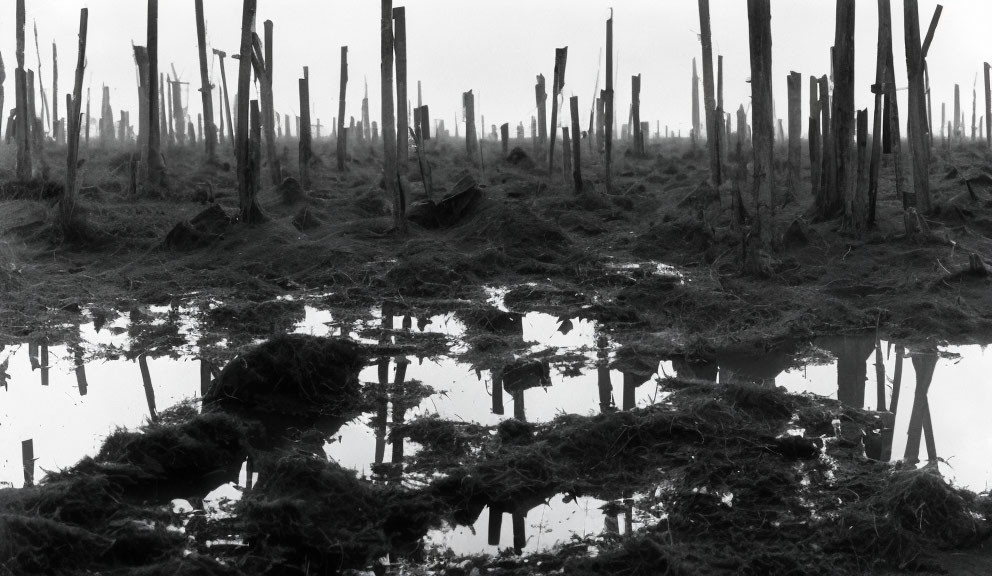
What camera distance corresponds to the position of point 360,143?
37125mm

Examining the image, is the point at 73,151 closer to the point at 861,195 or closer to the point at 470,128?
the point at 861,195

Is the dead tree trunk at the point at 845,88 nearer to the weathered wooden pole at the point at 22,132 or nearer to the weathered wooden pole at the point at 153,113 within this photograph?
the weathered wooden pole at the point at 153,113

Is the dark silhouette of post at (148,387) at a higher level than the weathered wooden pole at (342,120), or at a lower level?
lower

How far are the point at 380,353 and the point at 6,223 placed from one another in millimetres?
9516

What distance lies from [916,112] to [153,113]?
43.0ft

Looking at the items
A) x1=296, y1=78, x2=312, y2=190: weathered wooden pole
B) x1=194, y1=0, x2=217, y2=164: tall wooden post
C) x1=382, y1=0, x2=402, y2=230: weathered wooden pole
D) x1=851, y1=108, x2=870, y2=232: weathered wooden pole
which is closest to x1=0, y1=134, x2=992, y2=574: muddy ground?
x1=851, y1=108, x2=870, y2=232: weathered wooden pole

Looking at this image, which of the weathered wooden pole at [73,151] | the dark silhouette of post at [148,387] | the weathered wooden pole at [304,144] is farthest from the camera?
the weathered wooden pole at [304,144]

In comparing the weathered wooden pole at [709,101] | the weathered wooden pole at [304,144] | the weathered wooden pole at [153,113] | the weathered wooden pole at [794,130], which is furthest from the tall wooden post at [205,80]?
the weathered wooden pole at [794,130]

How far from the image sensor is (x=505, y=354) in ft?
25.1

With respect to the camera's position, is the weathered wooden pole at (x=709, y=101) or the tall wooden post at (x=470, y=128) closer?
the weathered wooden pole at (x=709, y=101)

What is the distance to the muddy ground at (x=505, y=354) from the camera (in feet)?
13.2

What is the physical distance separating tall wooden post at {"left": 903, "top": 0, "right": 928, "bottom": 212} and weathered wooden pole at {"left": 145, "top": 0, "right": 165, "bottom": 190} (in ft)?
41.1

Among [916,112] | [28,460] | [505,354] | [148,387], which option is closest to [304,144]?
[916,112]

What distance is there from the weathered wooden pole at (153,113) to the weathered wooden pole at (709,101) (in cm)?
1000
